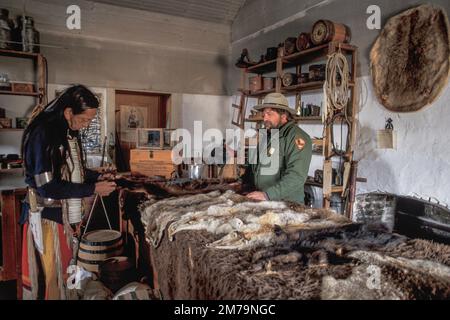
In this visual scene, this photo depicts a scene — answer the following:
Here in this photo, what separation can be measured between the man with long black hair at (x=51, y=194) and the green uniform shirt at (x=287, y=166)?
1.56 meters

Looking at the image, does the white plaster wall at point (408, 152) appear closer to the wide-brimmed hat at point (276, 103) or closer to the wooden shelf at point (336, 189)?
the wooden shelf at point (336, 189)

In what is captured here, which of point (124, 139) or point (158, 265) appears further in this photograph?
point (124, 139)

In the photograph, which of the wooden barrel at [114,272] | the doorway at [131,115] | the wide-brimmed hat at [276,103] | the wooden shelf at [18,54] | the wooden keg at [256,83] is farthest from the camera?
the doorway at [131,115]

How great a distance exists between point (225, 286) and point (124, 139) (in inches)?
241

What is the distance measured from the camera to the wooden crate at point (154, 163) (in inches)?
211

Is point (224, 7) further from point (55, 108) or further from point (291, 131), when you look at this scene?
point (55, 108)

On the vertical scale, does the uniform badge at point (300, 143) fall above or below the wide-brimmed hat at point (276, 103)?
below

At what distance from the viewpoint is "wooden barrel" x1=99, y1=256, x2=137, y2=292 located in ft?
9.03

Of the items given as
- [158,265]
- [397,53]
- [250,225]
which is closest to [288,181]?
Answer: [250,225]

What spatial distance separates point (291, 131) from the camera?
332 cm

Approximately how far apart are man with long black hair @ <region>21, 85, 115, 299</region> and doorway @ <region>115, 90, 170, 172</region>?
415 cm

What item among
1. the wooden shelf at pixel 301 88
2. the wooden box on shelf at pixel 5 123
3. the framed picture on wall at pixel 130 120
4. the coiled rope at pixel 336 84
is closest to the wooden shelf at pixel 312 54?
the coiled rope at pixel 336 84

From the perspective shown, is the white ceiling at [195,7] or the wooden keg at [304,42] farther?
the white ceiling at [195,7]

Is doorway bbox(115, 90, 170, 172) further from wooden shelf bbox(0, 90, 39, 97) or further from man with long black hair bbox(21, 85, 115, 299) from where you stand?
man with long black hair bbox(21, 85, 115, 299)
